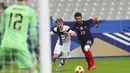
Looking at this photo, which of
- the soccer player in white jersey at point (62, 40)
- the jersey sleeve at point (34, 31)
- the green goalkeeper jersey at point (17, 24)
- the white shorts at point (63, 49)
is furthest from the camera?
the white shorts at point (63, 49)

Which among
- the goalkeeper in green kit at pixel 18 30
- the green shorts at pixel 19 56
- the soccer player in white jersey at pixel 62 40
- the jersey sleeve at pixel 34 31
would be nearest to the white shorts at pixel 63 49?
the soccer player in white jersey at pixel 62 40

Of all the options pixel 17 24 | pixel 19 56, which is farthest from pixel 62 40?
pixel 17 24

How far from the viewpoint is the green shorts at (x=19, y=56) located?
6.72 m

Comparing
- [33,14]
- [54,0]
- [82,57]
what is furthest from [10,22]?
[54,0]

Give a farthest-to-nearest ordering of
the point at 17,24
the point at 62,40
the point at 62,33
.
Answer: the point at 62,40 → the point at 62,33 → the point at 17,24

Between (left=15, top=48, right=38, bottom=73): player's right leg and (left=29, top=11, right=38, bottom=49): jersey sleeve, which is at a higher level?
(left=29, top=11, right=38, bottom=49): jersey sleeve

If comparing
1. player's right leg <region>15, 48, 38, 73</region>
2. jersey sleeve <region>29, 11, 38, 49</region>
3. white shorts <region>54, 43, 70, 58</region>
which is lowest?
white shorts <region>54, 43, 70, 58</region>

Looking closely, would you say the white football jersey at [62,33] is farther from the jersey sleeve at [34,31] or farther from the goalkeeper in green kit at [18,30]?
the jersey sleeve at [34,31]

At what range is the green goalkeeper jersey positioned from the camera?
660cm

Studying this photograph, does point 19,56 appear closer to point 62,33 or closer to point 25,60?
point 25,60

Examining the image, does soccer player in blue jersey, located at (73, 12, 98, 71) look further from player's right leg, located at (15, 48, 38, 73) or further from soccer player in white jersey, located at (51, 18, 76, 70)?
player's right leg, located at (15, 48, 38, 73)

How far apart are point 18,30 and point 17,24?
9 cm

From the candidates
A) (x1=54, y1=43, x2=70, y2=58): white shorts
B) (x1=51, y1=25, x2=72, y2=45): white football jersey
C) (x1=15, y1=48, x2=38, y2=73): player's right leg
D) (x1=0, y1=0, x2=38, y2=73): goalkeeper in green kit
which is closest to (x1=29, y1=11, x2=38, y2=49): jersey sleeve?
(x1=0, y1=0, x2=38, y2=73): goalkeeper in green kit

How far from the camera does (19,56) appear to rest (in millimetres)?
6781
